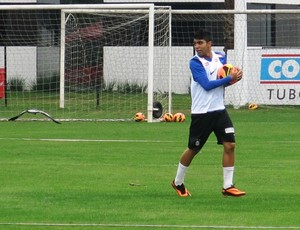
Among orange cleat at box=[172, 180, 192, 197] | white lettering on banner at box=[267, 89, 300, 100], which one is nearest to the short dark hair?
orange cleat at box=[172, 180, 192, 197]

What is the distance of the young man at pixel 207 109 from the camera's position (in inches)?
515

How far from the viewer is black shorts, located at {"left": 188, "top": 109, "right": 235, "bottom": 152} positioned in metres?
13.2

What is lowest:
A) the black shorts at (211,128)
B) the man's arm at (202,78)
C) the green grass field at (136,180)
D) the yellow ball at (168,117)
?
the green grass field at (136,180)

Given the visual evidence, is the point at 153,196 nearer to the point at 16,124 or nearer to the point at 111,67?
the point at 16,124

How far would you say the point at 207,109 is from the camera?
13195 millimetres

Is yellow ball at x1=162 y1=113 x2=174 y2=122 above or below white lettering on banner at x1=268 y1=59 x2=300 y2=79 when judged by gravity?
below

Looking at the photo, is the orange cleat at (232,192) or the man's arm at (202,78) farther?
the man's arm at (202,78)

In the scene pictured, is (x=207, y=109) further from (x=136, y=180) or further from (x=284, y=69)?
(x=284, y=69)

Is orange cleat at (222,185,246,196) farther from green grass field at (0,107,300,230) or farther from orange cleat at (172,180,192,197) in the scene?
orange cleat at (172,180,192,197)

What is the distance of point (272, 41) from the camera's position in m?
42.0

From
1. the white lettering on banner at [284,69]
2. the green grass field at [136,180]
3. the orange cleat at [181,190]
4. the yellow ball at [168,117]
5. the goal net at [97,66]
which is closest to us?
the green grass field at [136,180]

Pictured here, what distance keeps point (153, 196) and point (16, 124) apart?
1390 cm

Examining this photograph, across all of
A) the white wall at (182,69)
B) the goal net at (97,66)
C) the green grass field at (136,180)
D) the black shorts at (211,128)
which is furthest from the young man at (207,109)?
the white wall at (182,69)

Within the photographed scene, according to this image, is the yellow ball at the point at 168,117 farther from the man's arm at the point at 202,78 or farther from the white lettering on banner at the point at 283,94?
the man's arm at the point at 202,78
